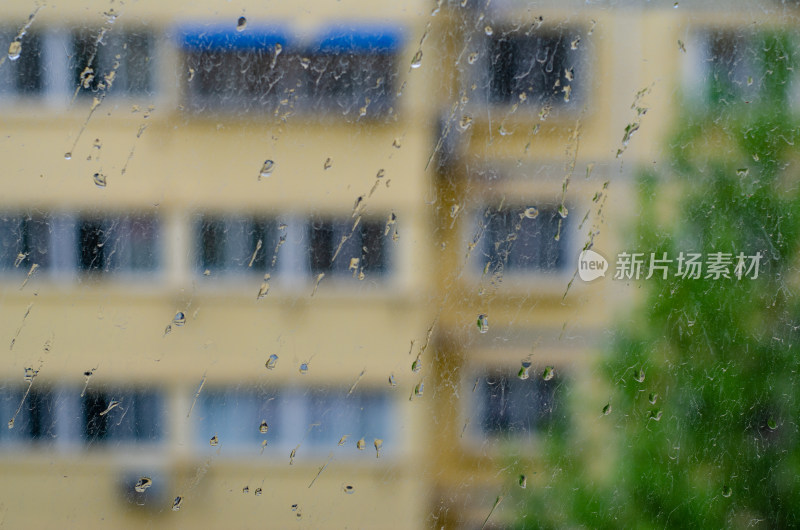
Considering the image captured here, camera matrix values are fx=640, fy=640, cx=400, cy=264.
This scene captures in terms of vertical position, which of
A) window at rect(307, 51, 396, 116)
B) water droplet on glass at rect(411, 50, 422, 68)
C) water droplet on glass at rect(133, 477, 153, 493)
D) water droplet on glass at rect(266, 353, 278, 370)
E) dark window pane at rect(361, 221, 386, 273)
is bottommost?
water droplet on glass at rect(133, 477, 153, 493)

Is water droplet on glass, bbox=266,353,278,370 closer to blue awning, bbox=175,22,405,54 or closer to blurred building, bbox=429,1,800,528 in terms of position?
blurred building, bbox=429,1,800,528

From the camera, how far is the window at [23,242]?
510 mm

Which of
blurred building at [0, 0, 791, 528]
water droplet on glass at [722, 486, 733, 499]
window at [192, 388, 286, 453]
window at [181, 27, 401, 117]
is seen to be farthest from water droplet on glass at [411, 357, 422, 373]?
water droplet on glass at [722, 486, 733, 499]

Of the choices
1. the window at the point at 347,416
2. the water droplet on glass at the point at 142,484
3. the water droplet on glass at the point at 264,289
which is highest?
the water droplet on glass at the point at 264,289

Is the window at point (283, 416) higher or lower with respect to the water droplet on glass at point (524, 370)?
lower

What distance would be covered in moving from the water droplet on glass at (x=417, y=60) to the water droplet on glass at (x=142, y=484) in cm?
41

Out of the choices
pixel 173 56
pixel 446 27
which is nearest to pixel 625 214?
pixel 446 27

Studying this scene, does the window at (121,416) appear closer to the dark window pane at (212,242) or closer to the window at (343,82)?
the dark window pane at (212,242)

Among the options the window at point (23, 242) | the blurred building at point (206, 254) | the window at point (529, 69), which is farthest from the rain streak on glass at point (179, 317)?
the window at point (529, 69)

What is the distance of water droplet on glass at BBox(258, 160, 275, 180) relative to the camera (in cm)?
52

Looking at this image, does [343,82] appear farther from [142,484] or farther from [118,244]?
[142,484]

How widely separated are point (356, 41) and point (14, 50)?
0.27 m

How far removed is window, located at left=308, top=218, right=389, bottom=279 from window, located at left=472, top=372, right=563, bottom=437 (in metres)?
0.14

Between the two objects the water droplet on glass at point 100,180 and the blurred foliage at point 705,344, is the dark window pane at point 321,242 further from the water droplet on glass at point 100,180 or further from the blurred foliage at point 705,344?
the blurred foliage at point 705,344
